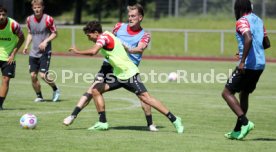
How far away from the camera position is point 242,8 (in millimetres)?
11250

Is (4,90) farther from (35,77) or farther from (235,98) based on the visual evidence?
(235,98)

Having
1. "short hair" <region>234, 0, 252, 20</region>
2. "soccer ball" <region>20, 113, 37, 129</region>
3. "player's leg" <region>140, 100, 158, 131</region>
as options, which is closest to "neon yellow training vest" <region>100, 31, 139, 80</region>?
"player's leg" <region>140, 100, 158, 131</region>

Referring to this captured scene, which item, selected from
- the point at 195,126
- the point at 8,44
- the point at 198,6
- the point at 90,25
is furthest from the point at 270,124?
the point at 198,6

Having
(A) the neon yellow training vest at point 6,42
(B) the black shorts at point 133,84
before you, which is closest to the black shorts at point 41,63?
(A) the neon yellow training vest at point 6,42

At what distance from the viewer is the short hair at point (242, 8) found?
11.2 metres

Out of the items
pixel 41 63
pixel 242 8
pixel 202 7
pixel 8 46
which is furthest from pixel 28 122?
pixel 202 7

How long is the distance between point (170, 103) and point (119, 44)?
5706 millimetres

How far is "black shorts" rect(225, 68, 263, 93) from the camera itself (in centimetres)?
1125

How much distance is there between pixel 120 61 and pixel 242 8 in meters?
2.12

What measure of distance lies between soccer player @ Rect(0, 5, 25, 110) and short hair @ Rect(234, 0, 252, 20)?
5741mm

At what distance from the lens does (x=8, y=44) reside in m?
A: 15.9

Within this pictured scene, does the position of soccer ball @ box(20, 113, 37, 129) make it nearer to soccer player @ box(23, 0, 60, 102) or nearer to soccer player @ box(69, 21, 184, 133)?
soccer player @ box(69, 21, 184, 133)

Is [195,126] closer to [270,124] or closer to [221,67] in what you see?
[270,124]

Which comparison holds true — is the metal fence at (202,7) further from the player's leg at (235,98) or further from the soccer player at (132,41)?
the player's leg at (235,98)
